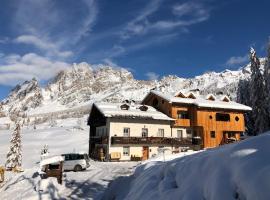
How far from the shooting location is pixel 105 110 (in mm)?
47750

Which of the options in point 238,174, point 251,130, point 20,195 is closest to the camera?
point 238,174

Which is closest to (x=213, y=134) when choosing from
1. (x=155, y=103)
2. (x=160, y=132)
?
(x=160, y=132)

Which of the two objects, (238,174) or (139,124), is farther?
(139,124)

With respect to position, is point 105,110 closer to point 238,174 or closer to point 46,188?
point 46,188

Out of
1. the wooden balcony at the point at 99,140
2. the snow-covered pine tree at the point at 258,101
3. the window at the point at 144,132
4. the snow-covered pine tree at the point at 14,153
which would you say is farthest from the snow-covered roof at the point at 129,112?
the snow-covered pine tree at the point at 14,153

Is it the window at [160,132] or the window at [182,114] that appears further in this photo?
the window at [182,114]

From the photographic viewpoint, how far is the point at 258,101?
6006 centimetres

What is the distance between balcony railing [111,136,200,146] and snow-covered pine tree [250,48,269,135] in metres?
14.2

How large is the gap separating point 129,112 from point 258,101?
24812mm

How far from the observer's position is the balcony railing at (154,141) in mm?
46206

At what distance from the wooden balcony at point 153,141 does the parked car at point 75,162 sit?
10.9 m

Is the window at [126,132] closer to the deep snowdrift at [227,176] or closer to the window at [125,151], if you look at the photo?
the window at [125,151]

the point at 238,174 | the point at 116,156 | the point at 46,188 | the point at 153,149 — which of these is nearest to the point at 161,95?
the point at 153,149

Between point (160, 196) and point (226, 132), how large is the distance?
4473cm
